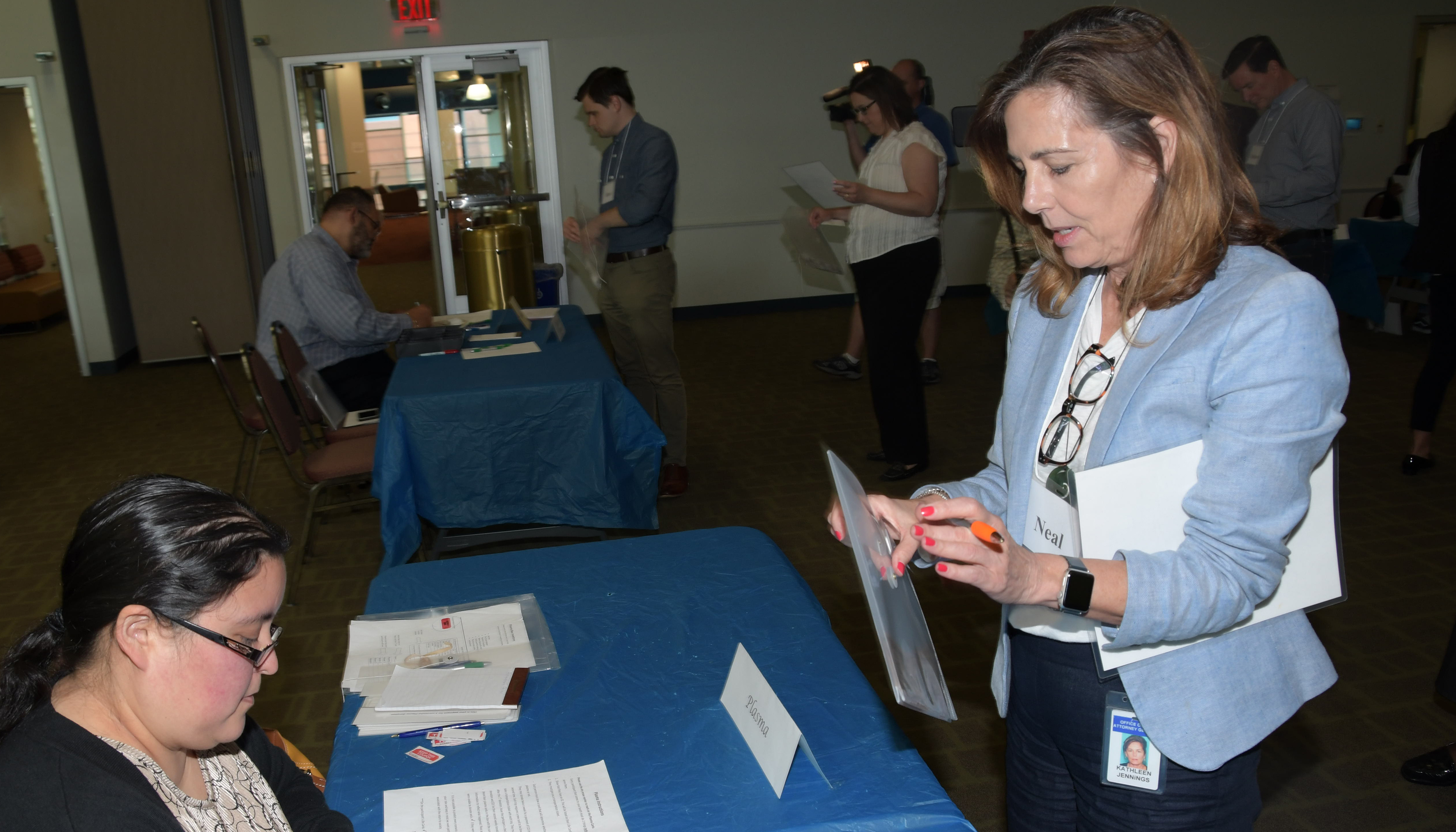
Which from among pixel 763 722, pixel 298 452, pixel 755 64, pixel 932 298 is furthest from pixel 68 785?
pixel 755 64

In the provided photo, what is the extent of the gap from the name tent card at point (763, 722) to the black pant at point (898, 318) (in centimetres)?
285

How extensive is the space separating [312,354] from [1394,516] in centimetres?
452

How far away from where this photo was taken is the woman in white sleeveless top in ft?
13.3

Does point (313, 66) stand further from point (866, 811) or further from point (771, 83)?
point (866, 811)

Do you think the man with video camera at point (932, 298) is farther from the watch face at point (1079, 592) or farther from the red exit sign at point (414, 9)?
the watch face at point (1079, 592)

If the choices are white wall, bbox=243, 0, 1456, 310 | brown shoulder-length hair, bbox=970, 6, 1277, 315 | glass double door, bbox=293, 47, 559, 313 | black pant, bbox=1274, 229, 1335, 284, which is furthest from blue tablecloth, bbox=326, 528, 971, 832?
white wall, bbox=243, 0, 1456, 310

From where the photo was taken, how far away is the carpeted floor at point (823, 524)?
97.9 inches

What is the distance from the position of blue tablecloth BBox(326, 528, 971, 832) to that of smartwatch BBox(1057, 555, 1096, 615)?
0.35 metres

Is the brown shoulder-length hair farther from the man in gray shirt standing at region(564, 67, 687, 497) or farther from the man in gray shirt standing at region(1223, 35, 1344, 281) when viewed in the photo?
the man in gray shirt standing at region(1223, 35, 1344, 281)

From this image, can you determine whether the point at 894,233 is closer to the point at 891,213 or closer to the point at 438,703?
the point at 891,213

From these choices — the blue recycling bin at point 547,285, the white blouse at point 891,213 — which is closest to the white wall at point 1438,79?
the white blouse at point 891,213

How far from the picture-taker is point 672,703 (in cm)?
147

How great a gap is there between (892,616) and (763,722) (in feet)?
1.20

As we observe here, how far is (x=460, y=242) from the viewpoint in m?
7.83
